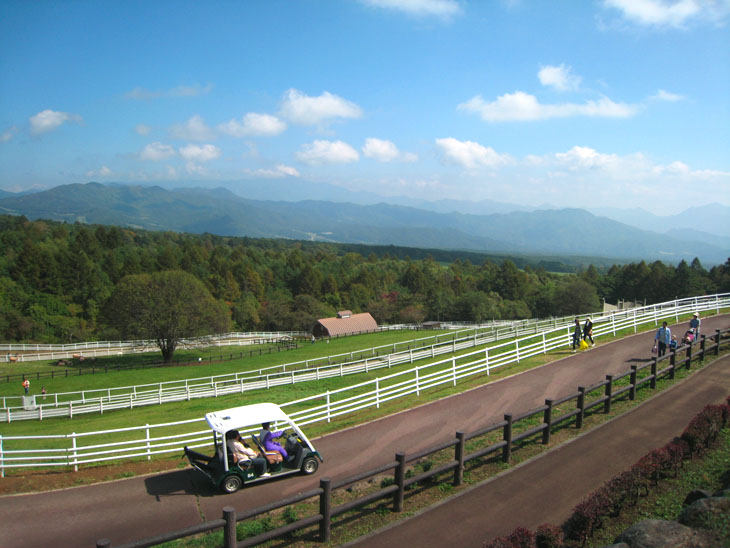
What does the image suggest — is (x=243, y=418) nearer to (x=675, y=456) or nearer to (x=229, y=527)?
(x=229, y=527)

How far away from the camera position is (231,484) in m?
10.2

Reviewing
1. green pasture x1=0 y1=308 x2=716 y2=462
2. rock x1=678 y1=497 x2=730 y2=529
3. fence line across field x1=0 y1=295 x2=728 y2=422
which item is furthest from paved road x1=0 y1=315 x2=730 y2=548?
fence line across field x1=0 y1=295 x2=728 y2=422

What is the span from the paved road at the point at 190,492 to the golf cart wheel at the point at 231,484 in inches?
5.9

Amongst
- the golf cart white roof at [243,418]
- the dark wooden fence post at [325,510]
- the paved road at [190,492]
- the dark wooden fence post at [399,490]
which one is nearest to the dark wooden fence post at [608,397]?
the paved road at [190,492]

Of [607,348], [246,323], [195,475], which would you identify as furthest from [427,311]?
[195,475]

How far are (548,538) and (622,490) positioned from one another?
2005 millimetres

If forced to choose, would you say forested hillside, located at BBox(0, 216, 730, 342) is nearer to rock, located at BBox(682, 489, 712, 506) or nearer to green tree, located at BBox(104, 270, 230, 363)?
green tree, located at BBox(104, 270, 230, 363)

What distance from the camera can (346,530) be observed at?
7.84 m

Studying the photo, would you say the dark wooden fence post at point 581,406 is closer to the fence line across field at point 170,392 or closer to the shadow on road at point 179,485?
the shadow on road at point 179,485

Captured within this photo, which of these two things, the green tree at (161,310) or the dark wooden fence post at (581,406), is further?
the green tree at (161,310)

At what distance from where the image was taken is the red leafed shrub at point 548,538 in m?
6.38

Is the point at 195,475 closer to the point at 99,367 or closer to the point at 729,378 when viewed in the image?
the point at 729,378

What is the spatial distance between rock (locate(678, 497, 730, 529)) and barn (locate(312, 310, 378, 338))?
63.0 meters

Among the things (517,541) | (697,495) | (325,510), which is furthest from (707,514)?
(325,510)
